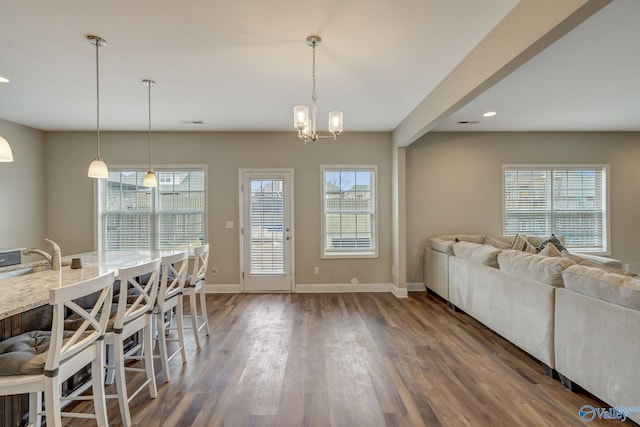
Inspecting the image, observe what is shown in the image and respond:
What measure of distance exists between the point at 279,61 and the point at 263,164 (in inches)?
102

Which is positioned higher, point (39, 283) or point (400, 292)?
point (39, 283)

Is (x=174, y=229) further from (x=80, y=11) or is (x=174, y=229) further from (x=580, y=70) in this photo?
(x=580, y=70)

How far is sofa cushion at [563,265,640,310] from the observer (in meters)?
1.98

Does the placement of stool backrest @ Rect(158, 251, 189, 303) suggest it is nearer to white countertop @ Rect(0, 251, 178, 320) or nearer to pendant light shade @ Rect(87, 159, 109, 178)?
white countertop @ Rect(0, 251, 178, 320)

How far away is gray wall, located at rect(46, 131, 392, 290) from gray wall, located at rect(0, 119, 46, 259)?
0.59m

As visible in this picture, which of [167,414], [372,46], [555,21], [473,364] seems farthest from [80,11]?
[473,364]

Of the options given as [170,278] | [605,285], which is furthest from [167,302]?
[605,285]

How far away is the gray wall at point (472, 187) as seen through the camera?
536cm

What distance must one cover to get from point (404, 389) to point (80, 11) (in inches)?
139

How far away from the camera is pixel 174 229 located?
5324 millimetres

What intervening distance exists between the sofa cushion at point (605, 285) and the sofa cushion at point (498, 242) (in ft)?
7.95

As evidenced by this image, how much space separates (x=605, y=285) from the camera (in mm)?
2129

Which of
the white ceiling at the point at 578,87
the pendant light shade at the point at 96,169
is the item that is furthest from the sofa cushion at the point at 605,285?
the pendant light shade at the point at 96,169

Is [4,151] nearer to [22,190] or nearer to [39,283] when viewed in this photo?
[39,283]
